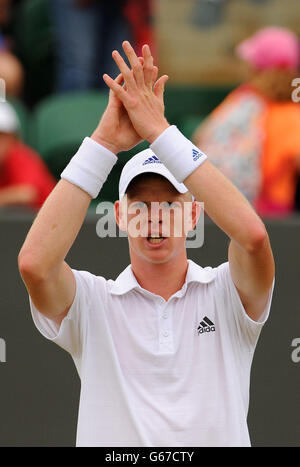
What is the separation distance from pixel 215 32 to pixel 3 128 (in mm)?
1666

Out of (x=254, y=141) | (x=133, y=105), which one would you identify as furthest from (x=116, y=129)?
(x=254, y=141)

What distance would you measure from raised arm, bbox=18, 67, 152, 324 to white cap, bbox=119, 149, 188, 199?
0.30 feet

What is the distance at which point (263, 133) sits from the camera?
4285mm

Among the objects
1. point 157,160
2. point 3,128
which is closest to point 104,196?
point 3,128

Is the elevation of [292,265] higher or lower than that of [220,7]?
lower

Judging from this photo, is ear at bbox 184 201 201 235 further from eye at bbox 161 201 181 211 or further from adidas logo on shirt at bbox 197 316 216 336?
adidas logo on shirt at bbox 197 316 216 336

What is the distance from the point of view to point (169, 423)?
8.04 ft

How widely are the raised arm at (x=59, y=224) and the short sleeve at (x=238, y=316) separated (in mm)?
436

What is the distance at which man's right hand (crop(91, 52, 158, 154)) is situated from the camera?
8.18ft

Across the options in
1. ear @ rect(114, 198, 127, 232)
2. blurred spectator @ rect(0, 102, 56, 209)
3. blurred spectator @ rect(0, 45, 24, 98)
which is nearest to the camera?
ear @ rect(114, 198, 127, 232)

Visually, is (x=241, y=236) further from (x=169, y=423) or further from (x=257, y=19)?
(x=257, y=19)

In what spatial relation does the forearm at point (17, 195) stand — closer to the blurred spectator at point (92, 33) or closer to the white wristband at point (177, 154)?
the blurred spectator at point (92, 33)

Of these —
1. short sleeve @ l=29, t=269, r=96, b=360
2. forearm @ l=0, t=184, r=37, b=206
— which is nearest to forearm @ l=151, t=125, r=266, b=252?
short sleeve @ l=29, t=269, r=96, b=360

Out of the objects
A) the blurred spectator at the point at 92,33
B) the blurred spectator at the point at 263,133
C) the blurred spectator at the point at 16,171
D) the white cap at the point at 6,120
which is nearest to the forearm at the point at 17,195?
the blurred spectator at the point at 16,171
